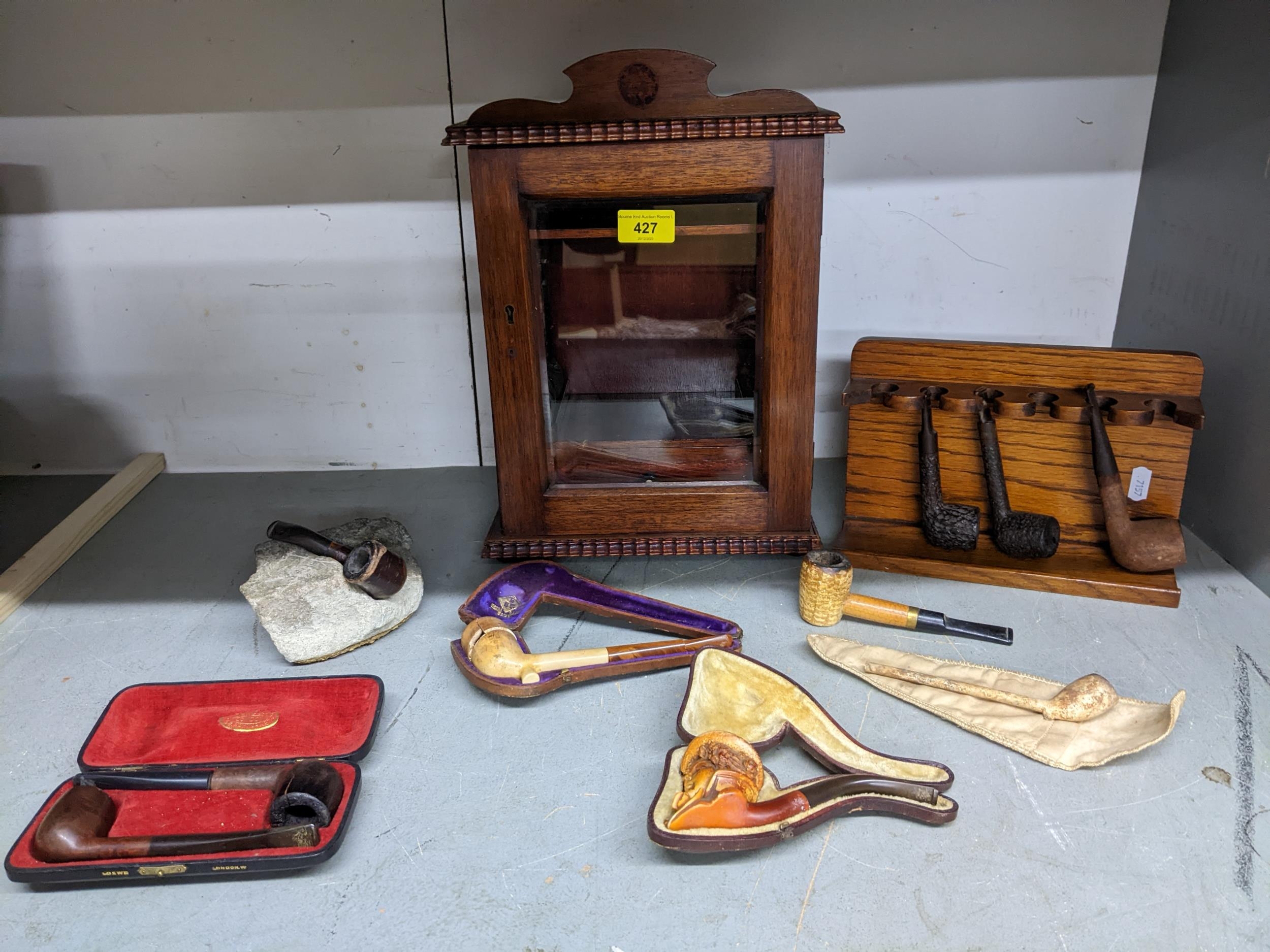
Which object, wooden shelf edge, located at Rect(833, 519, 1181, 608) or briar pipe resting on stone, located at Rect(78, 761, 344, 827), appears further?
wooden shelf edge, located at Rect(833, 519, 1181, 608)

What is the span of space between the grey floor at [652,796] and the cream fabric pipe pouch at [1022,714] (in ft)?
0.06

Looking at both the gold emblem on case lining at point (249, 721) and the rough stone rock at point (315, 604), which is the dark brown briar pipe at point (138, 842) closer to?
the gold emblem on case lining at point (249, 721)

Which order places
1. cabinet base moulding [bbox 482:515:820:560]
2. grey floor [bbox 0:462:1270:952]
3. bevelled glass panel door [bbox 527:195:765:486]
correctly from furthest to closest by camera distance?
cabinet base moulding [bbox 482:515:820:560]
bevelled glass panel door [bbox 527:195:765:486]
grey floor [bbox 0:462:1270:952]

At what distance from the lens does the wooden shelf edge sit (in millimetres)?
1362

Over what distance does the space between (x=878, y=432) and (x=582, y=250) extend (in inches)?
22.7

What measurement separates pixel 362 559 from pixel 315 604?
92mm

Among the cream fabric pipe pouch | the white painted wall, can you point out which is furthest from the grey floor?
the white painted wall

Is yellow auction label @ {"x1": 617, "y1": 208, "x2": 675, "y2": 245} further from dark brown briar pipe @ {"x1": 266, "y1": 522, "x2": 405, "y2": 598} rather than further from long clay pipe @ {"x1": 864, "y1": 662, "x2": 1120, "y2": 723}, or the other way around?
long clay pipe @ {"x1": 864, "y1": 662, "x2": 1120, "y2": 723}

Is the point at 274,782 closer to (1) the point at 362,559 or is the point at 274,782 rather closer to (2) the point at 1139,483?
(1) the point at 362,559

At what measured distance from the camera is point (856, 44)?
1.66 meters

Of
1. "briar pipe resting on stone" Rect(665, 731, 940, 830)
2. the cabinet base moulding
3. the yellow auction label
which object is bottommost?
"briar pipe resting on stone" Rect(665, 731, 940, 830)

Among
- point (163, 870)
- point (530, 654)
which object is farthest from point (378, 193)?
point (163, 870)

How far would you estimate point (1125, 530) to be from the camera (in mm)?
1384

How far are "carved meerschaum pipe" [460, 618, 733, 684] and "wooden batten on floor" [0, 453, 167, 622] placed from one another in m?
0.79
